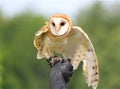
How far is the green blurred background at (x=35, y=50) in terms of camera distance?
4725 centimetres

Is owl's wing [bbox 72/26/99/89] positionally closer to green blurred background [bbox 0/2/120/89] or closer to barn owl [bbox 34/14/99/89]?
barn owl [bbox 34/14/99/89]

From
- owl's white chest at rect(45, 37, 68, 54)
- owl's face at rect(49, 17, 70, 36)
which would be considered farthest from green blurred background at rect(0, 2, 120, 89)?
owl's face at rect(49, 17, 70, 36)

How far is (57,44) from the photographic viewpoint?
26.7 ft

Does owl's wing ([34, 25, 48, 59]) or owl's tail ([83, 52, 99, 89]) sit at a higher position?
owl's wing ([34, 25, 48, 59])

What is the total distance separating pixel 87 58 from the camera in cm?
815

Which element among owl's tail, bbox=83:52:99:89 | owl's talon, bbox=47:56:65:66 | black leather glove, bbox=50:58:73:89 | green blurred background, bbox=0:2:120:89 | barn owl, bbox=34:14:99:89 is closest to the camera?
black leather glove, bbox=50:58:73:89

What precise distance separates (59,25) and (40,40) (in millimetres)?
422

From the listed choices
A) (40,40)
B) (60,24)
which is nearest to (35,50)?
(40,40)

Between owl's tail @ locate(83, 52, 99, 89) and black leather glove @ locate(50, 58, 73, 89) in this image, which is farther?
owl's tail @ locate(83, 52, 99, 89)

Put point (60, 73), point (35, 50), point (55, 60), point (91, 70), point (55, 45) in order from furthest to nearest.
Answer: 1. point (35, 50)
2. point (55, 45)
3. point (91, 70)
4. point (55, 60)
5. point (60, 73)

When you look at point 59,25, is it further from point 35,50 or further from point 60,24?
point 35,50

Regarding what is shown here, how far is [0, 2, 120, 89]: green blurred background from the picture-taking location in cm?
4725

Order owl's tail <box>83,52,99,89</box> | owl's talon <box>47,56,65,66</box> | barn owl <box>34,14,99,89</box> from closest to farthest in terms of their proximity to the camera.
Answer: owl's talon <box>47,56,65,66</box>, barn owl <box>34,14,99,89</box>, owl's tail <box>83,52,99,89</box>

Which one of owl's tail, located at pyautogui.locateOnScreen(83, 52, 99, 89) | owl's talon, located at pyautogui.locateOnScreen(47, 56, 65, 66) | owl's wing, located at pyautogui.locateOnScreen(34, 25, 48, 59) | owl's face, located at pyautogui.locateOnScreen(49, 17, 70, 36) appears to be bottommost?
owl's tail, located at pyautogui.locateOnScreen(83, 52, 99, 89)
